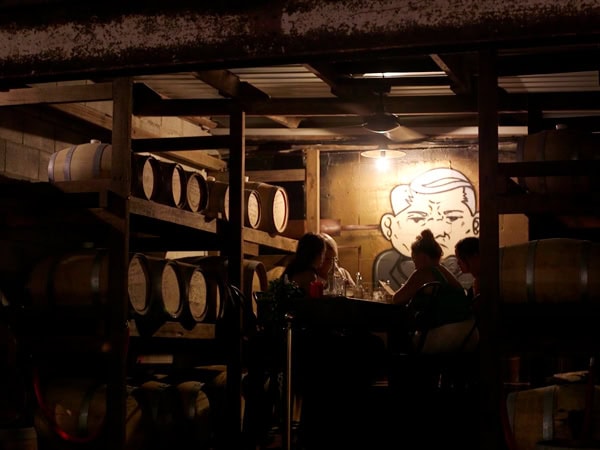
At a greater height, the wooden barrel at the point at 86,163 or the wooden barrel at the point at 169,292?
the wooden barrel at the point at 86,163

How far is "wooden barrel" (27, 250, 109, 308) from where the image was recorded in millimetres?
6133

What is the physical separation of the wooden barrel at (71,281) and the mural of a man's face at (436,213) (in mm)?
4466

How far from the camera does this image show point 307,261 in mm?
7410

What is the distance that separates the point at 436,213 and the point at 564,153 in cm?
402

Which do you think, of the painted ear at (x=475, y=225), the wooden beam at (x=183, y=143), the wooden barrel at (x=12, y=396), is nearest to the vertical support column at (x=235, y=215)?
the wooden beam at (x=183, y=143)

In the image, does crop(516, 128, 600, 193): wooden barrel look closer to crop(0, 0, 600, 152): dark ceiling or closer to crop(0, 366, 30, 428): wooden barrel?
crop(0, 0, 600, 152): dark ceiling

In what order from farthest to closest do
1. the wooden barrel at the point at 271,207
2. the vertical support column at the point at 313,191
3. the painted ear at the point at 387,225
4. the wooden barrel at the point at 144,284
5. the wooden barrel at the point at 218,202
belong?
the vertical support column at the point at 313,191 → the painted ear at the point at 387,225 → the wooden barrel at the point at 271,207 → the wooden barrel at the point at 218,202 → the wooden barrel at the point at 144,284

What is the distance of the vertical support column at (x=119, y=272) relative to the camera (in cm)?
600

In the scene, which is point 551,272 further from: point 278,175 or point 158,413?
point 278,175

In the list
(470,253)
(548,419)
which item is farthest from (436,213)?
(548,419)

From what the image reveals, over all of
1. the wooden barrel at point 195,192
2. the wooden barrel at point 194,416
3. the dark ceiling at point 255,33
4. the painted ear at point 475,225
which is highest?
the dark ceiling at point 255,33

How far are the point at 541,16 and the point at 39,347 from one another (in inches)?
172

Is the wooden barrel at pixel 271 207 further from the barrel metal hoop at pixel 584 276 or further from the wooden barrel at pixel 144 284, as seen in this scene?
the barrel metal hoop at pixel 584 276

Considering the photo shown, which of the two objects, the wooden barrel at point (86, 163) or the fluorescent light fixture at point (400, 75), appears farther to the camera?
the fluorescent light fixture at point (400, 75)
